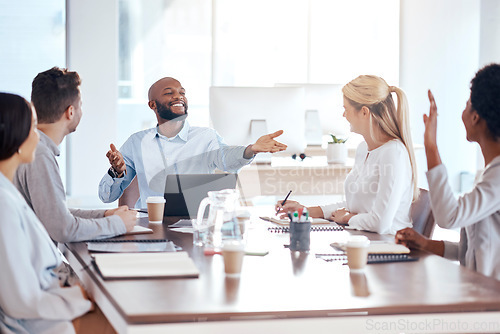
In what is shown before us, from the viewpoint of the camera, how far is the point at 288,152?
4.77 metres

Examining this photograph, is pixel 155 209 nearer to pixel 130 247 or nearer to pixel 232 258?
pixel 130 247

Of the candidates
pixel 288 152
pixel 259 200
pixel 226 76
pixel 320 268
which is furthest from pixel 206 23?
pixel 320 268

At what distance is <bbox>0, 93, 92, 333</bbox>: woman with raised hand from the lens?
1.53 meters

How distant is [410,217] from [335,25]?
16.8ft

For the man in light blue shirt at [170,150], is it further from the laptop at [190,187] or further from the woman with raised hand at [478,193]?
the woman with raised hand at [478,193]

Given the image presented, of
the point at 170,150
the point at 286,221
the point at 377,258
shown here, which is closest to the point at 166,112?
the point at 170,150

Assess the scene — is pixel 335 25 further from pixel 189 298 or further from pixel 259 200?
pixel 189 298

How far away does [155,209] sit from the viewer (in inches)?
101

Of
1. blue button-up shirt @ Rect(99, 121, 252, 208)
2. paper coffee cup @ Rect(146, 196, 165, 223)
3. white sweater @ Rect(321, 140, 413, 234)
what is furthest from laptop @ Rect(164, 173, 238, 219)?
blue button-up shirt @ Rect(99, 121, 252, 208)

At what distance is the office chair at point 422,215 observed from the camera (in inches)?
103

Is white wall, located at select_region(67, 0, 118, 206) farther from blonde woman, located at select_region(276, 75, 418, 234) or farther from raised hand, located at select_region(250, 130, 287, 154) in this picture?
blonde woman, located at select_region(276, 75, 418, 234)

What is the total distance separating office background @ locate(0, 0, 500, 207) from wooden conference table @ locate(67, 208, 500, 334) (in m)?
5.15

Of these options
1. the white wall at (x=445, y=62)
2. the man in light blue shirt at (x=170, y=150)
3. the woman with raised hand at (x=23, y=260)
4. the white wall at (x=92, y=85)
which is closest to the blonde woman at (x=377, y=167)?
the man in light blue shirt at (x=170, y=150)

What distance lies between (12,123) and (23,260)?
1.14ft
